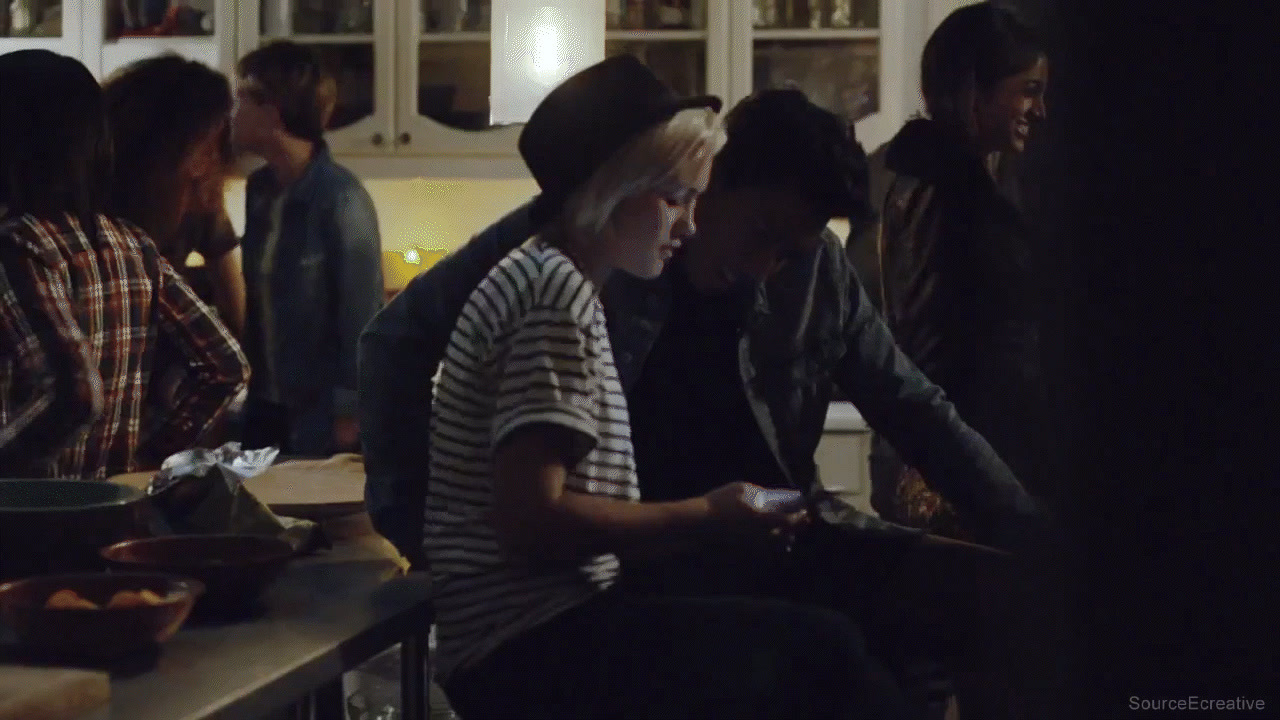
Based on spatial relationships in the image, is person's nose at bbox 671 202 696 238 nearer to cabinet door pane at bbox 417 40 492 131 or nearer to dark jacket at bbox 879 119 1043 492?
dark jacket at bbox 879 119 1043 492

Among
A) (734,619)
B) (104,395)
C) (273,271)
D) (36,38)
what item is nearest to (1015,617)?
(734,619)

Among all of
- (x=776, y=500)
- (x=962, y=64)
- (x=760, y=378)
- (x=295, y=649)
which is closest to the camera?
(x=295, y=649)

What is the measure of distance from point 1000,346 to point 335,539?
630mm

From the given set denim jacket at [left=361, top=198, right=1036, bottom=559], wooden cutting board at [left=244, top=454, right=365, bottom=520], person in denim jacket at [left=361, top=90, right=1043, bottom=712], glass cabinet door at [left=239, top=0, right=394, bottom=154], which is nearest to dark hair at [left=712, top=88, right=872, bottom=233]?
person in denim jacket at [left=361, top=90, right=1043, bottom=712]

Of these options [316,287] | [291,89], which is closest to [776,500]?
[316,287]

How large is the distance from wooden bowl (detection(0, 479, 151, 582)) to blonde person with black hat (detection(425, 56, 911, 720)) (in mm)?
208

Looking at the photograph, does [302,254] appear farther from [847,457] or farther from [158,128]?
[847,457]

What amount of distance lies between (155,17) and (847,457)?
1.77m

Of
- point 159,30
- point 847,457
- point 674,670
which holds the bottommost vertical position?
point 847,457

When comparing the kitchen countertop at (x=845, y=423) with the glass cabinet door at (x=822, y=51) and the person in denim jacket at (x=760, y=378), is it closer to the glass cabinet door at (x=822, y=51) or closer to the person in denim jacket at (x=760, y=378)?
the glass cabinet door at (x=822, y=51)

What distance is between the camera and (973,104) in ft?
4.95

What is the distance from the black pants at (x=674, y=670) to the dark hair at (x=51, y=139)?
2.20 ft

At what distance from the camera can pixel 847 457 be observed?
2.99 m

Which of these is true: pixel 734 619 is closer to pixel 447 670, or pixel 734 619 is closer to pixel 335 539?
pixel 447 670
